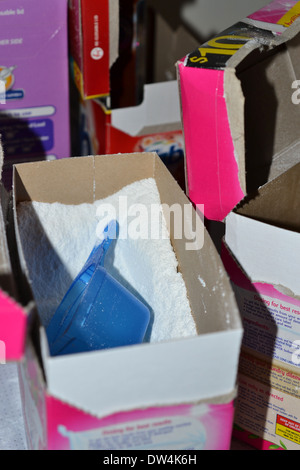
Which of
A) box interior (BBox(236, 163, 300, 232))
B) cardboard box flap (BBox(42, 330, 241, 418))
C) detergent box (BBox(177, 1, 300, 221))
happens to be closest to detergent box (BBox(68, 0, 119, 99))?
detergent box (BBox(177, 1, 300, 221))

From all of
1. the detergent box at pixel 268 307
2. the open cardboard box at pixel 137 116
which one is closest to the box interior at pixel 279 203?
the detergent box at pixel 268 307

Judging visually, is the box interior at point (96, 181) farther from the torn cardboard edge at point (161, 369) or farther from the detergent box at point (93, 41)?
the detergent box at point (93, 41)

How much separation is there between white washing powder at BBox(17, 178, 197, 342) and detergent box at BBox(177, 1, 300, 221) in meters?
0.06

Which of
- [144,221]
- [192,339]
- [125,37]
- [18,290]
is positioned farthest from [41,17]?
[192,339]

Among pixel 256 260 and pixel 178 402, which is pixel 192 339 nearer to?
pixel 178 402

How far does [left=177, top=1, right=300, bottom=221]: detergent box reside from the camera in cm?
54

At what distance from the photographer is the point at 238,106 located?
529mm

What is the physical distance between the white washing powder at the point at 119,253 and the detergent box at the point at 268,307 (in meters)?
0.06

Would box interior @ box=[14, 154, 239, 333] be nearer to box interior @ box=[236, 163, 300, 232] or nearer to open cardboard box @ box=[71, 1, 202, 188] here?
box interior @ box=[236, 163, 300, 232]

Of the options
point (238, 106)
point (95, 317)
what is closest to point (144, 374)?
point (95, 317)

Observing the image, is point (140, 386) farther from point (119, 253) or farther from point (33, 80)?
point (33, 80)

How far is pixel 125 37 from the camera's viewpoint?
913 mm

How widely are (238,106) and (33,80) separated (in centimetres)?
39

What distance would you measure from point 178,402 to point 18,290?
0.16 metres
